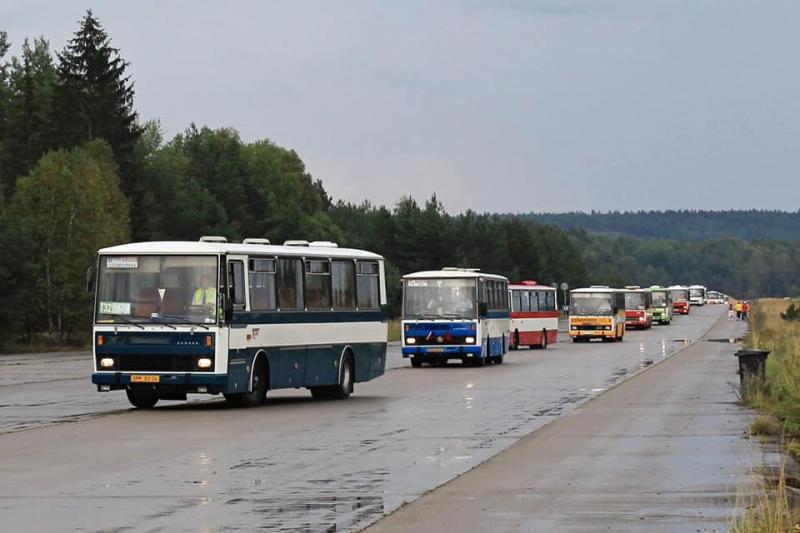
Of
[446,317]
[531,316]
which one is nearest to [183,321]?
[446,317]

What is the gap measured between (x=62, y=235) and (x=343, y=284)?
41.6 m

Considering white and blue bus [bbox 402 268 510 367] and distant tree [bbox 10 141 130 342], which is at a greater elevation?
distant tree [bbox 10 141 130 342]

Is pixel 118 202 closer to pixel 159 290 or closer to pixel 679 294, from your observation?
pixel 159 290

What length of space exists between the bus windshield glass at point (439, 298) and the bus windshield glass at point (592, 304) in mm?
29258

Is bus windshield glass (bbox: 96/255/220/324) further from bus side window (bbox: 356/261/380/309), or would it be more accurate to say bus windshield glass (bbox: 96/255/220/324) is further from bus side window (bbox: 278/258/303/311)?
bus side window (bbox: 356/261/380/309)

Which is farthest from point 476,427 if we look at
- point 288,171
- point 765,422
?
point 288,171

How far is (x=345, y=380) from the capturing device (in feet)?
99.3

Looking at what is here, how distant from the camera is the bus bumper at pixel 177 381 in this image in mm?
25469

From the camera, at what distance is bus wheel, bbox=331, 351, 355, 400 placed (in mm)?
29938

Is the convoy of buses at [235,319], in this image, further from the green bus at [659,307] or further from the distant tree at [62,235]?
the green bus at [659,307]

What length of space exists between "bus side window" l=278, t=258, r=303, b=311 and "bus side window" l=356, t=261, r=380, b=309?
2.32 metres

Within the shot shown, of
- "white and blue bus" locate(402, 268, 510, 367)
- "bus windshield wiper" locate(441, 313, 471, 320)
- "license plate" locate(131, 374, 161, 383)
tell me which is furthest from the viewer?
"bus windshield wiper" locate(441, 313, 471, 320)

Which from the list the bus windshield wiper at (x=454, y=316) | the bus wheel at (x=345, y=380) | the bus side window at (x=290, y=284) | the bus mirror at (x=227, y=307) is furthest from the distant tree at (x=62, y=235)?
the bus mirror at (x=227, y=307)

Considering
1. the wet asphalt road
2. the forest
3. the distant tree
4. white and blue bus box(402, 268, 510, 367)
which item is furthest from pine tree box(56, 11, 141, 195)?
the wet asphalt road
